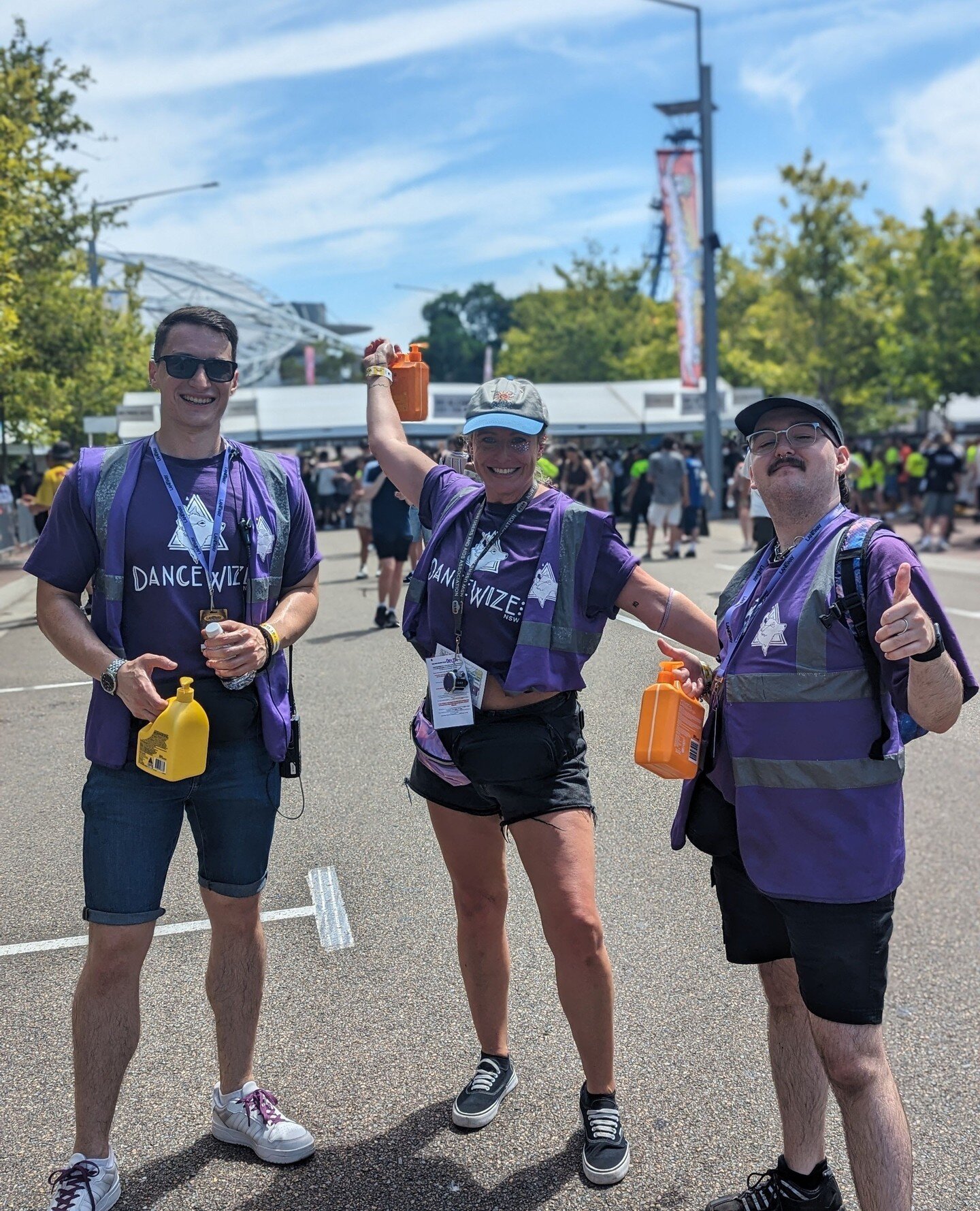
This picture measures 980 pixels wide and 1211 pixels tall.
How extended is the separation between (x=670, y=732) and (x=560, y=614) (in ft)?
1.55

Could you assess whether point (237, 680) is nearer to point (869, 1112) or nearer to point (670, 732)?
point (670, 732)

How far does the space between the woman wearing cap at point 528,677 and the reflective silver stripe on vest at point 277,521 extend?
36 cm

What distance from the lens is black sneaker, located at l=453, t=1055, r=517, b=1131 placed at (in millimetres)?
3068

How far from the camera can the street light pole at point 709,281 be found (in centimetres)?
2355

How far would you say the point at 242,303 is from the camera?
132375mm

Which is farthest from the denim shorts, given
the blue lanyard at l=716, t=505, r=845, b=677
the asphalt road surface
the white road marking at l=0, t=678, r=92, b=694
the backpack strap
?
the white road marking at l=0, t=678, r=92, b=694

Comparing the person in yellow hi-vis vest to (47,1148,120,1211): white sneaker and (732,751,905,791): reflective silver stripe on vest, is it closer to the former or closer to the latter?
(47,1148,120,1211): white sneaker

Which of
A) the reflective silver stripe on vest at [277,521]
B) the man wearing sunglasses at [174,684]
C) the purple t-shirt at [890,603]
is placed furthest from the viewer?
the reflective silver stripe on vest at [277,521]

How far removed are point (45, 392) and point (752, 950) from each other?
25.5 m

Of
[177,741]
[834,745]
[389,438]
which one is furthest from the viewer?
[389,438]

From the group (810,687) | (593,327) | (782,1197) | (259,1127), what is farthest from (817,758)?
(593,327)

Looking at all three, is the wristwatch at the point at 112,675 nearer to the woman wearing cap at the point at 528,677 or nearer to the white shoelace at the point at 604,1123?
the woman wearing cap at the point at 528,677

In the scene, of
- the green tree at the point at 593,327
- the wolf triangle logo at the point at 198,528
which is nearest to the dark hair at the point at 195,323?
the wolf triangle logo at the point at 198,528

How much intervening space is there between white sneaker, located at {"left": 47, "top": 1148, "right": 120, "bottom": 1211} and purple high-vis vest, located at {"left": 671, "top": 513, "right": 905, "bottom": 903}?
1.66 meters
